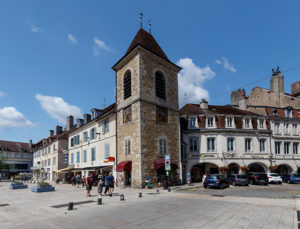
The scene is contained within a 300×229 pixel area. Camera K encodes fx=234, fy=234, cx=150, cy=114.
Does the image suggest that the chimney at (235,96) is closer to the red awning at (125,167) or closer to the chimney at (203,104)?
the chimney at (203,104)

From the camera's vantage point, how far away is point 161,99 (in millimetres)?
22562

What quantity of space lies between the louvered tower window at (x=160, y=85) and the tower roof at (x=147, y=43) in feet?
6.45

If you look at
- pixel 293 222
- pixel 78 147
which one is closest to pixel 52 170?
pixel 78 147

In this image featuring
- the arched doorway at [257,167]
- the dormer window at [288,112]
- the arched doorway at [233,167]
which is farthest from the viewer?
the dormer window at [288,112]

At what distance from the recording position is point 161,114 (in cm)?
2222

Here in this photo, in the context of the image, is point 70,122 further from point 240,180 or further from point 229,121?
point 240,180

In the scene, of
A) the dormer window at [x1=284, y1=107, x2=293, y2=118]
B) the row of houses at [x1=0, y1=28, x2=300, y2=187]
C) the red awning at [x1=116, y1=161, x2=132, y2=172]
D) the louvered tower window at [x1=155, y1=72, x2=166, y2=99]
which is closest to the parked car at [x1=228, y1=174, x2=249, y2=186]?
the row of houses at [x1=0, y1=28, x2=300, y2=187]

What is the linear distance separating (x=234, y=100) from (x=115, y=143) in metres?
25.4

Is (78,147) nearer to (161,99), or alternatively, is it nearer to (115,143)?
(115,143)

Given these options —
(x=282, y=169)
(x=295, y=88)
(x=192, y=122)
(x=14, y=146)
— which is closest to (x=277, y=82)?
(x=295, y=88)

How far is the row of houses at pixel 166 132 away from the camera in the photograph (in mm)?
20656

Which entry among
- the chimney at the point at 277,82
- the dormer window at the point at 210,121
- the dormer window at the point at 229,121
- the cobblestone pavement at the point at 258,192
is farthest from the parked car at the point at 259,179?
the chimney at the point at 277,82

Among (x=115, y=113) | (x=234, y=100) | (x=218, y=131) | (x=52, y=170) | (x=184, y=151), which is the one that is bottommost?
(x=52, y=170)

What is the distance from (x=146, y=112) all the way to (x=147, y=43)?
745cm
